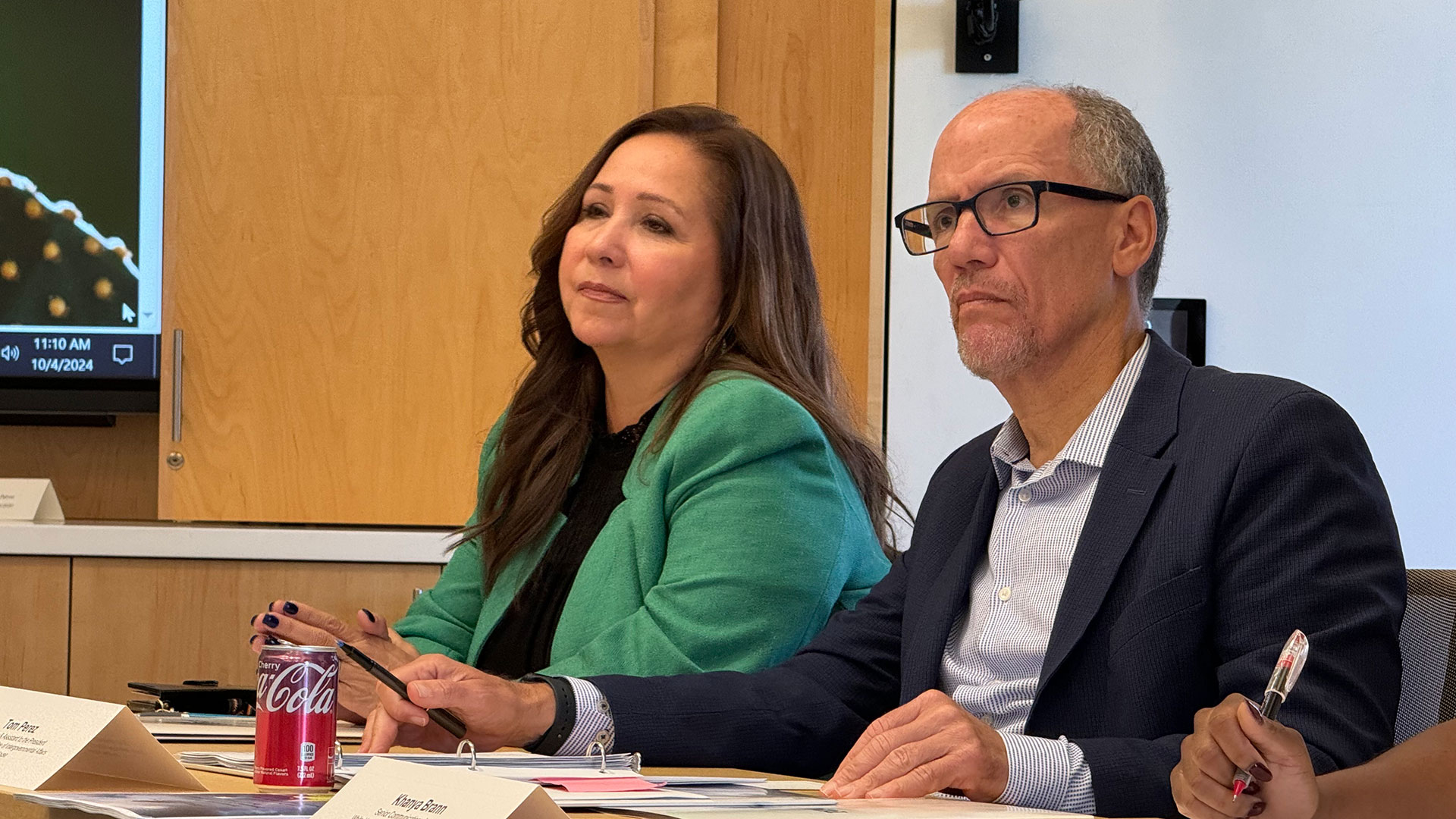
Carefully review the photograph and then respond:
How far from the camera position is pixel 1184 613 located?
1320mm

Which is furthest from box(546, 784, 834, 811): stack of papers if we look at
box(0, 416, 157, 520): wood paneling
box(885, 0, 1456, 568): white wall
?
box(0, 416, 157, 520): wood paneling

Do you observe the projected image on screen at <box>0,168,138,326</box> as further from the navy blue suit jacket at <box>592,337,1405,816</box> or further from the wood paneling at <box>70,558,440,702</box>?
the navy blue suit jacket at <box>592,337,1405,816</box>

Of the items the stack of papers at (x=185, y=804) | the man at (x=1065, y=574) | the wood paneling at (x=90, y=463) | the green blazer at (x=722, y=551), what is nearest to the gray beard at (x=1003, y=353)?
the man at (x=1065, y=574)

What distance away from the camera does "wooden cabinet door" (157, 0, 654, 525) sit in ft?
9.53

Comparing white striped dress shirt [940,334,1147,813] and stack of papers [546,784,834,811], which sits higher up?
white striped dress shirt [940,334,1147,813]

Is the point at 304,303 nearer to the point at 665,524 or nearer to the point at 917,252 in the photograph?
the point at 665,524

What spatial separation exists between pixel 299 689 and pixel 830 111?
2164 millimetres

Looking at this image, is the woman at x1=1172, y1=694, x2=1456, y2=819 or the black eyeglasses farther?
A: the black eyeglasses

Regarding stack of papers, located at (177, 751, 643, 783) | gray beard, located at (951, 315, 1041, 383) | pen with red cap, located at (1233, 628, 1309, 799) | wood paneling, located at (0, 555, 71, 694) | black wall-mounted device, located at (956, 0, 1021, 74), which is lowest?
wood paneling, located at (0, 555, 71, 694)

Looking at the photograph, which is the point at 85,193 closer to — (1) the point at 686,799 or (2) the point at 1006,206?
(2) the point at 1006,206

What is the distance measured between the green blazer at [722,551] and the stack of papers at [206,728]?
0.24 metres

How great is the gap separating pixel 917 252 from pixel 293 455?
1.53 metres

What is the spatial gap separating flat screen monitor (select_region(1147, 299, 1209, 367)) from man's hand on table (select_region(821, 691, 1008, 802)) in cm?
211

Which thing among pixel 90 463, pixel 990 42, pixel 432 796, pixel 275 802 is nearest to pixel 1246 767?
pixel 432 796
